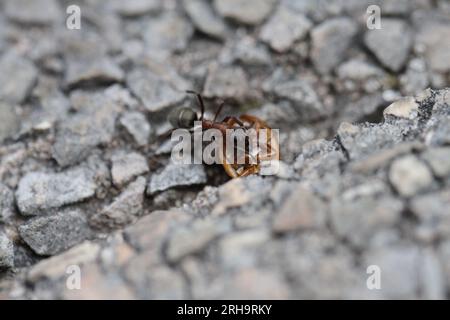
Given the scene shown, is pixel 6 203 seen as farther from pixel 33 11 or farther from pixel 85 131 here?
pixel 33 11

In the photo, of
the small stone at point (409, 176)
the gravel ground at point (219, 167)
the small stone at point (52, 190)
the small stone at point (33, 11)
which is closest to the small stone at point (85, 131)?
the gravel ground at point (219, 167)

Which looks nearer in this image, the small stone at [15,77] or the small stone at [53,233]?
the small stone at [53,233]

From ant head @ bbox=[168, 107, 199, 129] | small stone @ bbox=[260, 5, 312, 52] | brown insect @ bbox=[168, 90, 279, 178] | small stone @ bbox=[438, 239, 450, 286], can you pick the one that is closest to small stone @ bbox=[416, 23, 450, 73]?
small stone @ bbox=[260, 5, 312, 52]

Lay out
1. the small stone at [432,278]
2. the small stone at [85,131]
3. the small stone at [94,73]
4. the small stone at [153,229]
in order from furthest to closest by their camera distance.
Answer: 1. the small stone at [94,73]
2. the small stone at [85,131]
3. the small stone at [153,229]
4. the small stone at [432,278]

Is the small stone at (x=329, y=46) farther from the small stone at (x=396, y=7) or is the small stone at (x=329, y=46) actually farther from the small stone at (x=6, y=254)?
the small stone at (x=6, y=254)

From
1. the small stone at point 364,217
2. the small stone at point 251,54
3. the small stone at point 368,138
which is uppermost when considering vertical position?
the small stone at point 251,54

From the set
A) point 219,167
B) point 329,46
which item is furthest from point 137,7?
point 219,167
